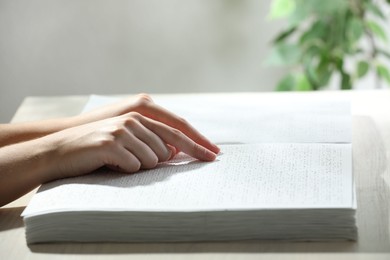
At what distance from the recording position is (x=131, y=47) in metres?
2.53

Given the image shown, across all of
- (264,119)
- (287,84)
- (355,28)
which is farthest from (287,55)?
(264,119)

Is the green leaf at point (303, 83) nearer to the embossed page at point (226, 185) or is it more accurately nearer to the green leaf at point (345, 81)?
the green leaf at point (345, 81)

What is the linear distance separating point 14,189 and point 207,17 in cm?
157

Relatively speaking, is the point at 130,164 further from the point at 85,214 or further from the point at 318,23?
the point at 318,23

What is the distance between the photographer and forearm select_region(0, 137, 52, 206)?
39.3 inches

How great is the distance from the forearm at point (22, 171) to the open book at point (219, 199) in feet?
0.07

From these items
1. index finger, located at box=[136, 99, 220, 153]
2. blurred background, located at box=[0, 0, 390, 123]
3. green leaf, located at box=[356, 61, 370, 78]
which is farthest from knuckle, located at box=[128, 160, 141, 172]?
blurred background, located at box=[0, 0, 390, 123]

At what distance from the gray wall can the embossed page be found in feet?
4.86

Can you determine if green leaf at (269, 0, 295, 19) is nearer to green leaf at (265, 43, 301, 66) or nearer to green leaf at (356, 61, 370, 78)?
green leaf at (265, 43, 301, 66)

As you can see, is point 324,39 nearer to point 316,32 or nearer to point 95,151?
point 316,32

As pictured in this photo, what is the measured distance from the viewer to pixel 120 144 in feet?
3.24

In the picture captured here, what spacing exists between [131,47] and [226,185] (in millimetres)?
1641

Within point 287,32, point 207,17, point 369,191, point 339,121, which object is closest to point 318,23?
point 287,32

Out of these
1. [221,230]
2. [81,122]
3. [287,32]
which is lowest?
[221,230]
